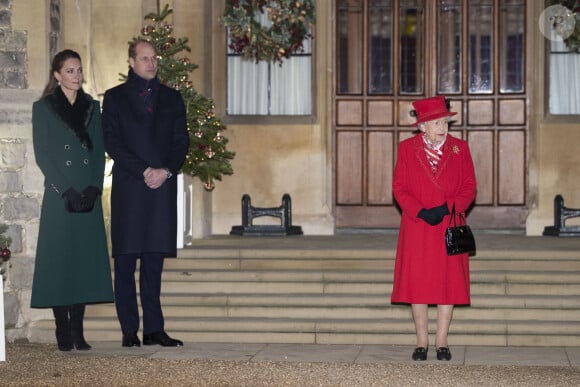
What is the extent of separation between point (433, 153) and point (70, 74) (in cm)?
283

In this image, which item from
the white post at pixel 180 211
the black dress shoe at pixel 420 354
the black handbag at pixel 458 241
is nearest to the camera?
the black handbag at pixel 458 241

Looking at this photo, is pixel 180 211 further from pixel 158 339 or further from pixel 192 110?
pixel 158 339

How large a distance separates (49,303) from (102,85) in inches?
124

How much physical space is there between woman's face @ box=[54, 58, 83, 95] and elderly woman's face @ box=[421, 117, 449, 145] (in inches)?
105

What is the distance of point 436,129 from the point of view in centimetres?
888

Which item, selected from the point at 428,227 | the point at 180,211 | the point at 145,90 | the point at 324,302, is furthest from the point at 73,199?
the point at 428,227

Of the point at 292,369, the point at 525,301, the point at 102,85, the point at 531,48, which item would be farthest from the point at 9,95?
the point at 531,48

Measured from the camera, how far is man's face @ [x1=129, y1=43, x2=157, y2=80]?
9.50 metres

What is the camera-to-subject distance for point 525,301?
10.1m

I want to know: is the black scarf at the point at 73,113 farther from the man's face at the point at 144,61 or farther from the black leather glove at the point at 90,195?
the man's face at the point at 144,61

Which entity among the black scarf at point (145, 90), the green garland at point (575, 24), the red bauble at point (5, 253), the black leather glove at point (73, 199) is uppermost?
the green garland at point (575, 24)

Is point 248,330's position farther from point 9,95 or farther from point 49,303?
point 9,95

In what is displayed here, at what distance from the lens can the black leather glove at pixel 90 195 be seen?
372 inches

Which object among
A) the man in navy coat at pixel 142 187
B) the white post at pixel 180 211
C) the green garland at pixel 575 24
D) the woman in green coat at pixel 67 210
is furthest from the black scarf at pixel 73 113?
the green garland at pixel 575 24
